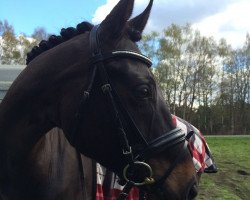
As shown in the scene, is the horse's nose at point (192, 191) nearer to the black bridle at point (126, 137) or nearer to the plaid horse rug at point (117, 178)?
the black bridle at point (126, 137)

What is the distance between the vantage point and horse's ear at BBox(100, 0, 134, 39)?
271cm

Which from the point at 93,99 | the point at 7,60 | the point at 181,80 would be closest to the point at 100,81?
the point at 93,99

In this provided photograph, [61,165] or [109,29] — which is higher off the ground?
[109,29]

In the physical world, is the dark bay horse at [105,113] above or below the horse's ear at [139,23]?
below

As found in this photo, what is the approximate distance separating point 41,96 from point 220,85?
54256 mm

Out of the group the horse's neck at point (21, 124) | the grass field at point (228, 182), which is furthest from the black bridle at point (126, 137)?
the grass field at point (228, 182)

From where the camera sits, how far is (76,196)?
335 centimetres

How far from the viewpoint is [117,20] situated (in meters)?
2.74

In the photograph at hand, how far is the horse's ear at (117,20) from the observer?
271cm

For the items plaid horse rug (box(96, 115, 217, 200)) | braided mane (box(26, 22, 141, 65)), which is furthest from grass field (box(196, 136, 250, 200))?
braided mane (box(26, 22, 141, 65))

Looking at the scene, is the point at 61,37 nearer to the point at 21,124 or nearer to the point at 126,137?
the point at 21,124

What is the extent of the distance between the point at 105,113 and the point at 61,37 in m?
0.86

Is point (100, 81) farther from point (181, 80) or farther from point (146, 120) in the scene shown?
point (181, 80)

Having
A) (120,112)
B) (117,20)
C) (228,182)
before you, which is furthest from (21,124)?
(228,182)
